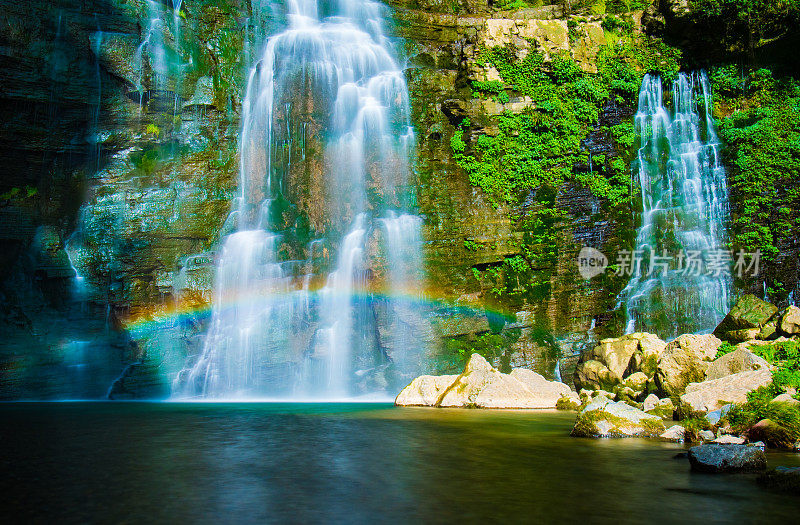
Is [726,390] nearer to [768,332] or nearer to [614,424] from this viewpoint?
[614,424]

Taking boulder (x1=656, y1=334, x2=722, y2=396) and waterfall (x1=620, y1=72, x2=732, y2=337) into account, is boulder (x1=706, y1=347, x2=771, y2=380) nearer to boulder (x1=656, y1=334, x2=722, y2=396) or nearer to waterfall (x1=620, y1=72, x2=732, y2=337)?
boulder (x1=656, y1=334, x2=722, y2=396)

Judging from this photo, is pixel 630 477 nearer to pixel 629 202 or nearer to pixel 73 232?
pixel 629 202

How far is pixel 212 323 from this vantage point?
18422mm

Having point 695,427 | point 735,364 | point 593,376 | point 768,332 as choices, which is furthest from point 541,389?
point 695,427

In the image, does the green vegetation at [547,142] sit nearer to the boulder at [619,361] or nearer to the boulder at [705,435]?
the boulder at [619,361]

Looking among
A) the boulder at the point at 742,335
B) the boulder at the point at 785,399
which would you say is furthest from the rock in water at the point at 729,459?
the boulder at the point at 742,335

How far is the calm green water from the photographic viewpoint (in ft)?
17.3

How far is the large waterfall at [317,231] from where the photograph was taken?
18.3 metres

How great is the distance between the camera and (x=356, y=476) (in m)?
6.83

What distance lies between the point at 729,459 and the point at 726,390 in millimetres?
3896

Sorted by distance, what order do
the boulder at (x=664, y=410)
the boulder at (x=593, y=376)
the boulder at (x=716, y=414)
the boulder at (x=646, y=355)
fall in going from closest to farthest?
the boulder at (x=716, y=414), the boulder at (x=664, y=410), the boulder at (x=646, y=355), the boulder at (x=593, y=376)

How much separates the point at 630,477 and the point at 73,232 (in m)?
18.4

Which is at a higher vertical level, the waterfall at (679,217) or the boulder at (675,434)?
the waterfall at (679,217)

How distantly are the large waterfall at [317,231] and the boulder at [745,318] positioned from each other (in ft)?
28.5
